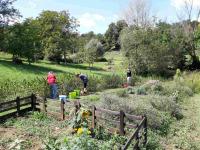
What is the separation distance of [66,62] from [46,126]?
41.8 metres

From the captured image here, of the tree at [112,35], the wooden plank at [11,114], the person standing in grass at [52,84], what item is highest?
the tree at [112,35]

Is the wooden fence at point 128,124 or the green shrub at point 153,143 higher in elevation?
the wooden fence at point 128,124

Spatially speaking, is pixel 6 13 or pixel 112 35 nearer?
pixel 6 13

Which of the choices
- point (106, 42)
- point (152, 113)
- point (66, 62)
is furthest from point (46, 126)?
point (106, 42)

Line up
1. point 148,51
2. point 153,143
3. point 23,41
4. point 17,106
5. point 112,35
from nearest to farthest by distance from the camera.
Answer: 1. point 153,143
2. point 17,106
3. point 148,51
4. point 23,41
5. point 112,35

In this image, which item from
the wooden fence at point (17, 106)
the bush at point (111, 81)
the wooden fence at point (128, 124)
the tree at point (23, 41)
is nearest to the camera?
the wooden fence at point (128, 124)

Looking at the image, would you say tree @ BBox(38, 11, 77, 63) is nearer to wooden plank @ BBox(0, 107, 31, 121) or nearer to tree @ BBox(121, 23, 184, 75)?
tree @ BBox(121, 23, 184, 75)

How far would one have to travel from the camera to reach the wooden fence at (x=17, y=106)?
622 inches

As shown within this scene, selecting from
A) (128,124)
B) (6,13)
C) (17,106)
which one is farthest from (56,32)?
(128,124)

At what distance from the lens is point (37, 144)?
39.8 feet

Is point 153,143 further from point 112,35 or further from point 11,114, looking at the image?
point 112,35

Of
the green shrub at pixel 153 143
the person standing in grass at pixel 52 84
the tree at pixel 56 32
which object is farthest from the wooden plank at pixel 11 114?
the tree at pixel 56 32

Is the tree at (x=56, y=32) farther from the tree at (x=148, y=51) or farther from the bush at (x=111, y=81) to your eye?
the bush at (x=111, y=81)

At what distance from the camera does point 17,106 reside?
53.1 ft
